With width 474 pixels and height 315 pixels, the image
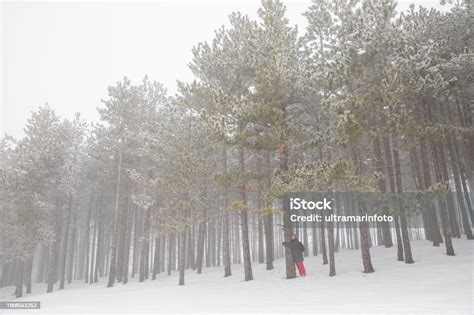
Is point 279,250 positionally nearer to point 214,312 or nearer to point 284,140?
point 284,140

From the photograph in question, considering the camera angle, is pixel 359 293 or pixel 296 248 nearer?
pixel 359 293

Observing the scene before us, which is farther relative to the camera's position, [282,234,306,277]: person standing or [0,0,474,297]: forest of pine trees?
[282,234,306,277]: person standing

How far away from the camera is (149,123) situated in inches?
906

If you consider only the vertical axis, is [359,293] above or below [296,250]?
below

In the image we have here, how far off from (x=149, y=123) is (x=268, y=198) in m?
13.9

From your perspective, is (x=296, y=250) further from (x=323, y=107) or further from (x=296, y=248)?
(x=323, y=107)

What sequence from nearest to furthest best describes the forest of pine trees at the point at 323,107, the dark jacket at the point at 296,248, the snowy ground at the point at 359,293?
the snowy ground at the point at 359,293 → the forest of pine trees at the point at 323,107 → the dark jacket at the point at 296,248

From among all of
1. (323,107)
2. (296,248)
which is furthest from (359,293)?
(323,107)

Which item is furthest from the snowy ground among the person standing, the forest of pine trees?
the forest of pine trees

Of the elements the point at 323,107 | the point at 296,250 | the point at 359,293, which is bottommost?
the point at 359,293

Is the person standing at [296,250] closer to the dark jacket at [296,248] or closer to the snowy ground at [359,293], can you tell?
the dark jacket at [296,248]

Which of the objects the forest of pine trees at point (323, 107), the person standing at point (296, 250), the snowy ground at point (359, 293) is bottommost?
the snowy ground at point (359, 293)

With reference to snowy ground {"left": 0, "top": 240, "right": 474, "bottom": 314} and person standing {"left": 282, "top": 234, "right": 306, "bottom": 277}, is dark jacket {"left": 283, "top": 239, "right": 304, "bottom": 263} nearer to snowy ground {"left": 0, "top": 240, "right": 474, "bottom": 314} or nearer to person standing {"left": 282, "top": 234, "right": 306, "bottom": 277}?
person standing {"left": 282, "top": 234, "right": 306, "bottom": 277}

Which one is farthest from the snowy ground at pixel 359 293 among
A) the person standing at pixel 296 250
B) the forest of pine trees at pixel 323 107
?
the forest of pine trees at pixel 323 107
